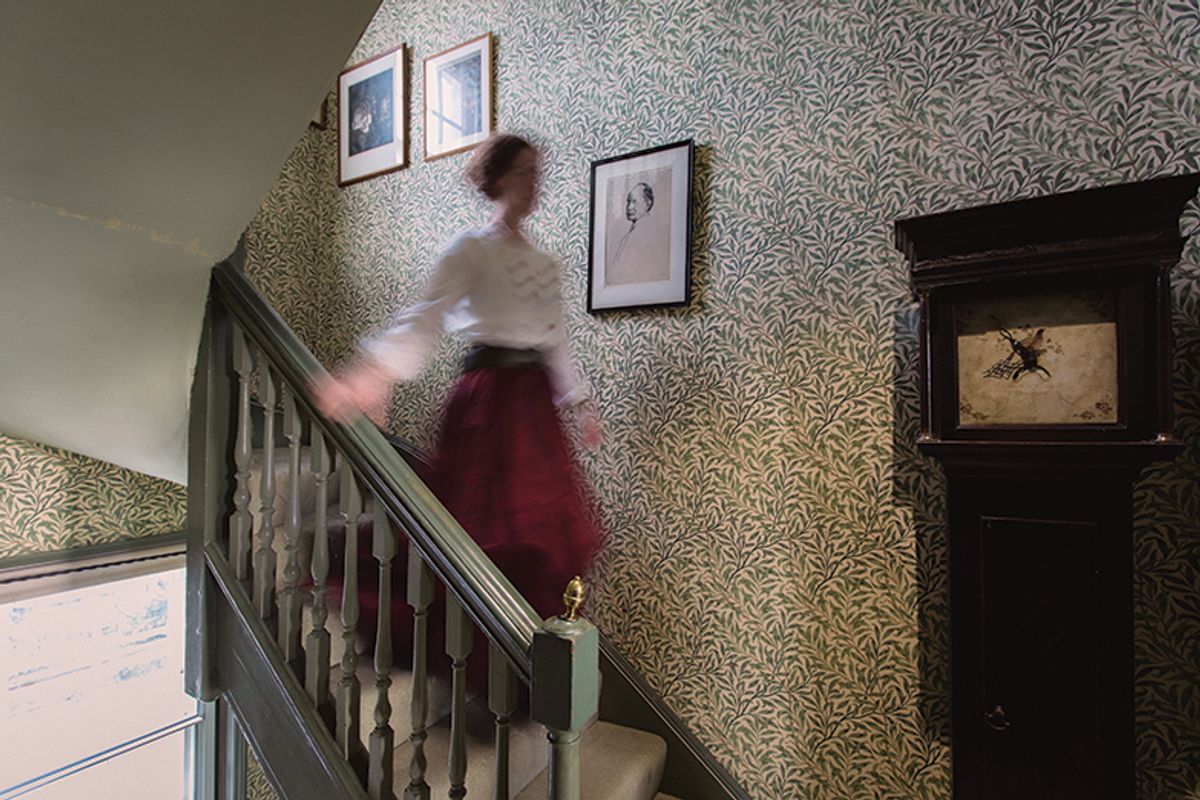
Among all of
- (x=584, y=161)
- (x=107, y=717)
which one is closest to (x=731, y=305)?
(x=584, y=161)

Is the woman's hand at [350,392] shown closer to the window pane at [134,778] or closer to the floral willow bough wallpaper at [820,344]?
the floral willow bough wallpaper at [820,344]

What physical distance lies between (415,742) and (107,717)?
1.68 meters

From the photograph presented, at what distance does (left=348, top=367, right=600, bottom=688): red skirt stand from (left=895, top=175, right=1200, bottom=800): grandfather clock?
0.88 metres

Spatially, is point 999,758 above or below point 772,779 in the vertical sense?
above

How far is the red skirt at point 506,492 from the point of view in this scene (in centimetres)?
149

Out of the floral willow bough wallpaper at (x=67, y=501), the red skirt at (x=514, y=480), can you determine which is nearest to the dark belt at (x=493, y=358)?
the red skirt at (x=514, y=480)

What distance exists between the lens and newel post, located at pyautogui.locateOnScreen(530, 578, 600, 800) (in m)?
0.95

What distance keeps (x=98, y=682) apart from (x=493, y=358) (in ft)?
6.10

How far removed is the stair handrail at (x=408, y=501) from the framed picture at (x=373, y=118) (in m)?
1.45

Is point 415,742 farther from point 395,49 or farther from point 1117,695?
point 395,49

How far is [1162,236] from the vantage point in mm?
1064

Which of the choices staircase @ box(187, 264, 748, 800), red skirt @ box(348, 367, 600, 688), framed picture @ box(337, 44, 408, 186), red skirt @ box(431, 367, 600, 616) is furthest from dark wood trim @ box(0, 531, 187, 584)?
framed picture @ box(337, 44, 408, 186)

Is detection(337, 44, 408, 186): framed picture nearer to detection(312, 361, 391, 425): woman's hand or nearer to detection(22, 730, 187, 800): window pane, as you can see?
detection(312, 361, 391, 425): woman's hand

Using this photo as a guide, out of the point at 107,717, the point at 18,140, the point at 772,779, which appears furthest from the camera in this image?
the point at 107,717
